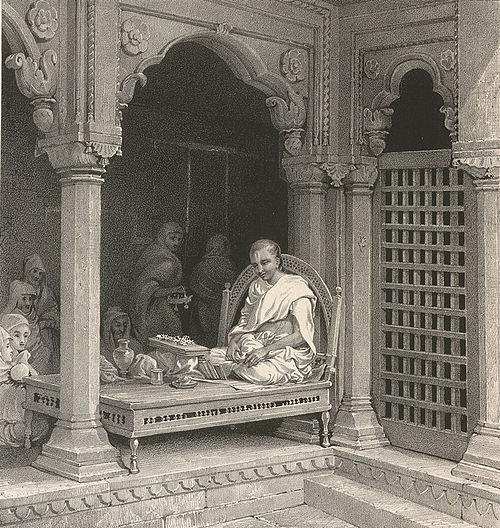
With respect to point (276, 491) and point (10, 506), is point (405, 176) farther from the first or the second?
point (10, 506)

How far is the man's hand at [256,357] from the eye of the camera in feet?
22.6

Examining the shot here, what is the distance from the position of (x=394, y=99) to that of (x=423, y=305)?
5.38ft

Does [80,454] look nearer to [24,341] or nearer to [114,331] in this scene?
[24,341]

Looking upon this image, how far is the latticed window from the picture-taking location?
268 inches

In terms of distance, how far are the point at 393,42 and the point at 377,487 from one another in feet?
11.1

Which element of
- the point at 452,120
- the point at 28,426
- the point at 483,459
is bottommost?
the point at 483,459

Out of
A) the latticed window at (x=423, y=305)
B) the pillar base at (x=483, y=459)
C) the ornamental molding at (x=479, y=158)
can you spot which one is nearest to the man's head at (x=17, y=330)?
the latticed window at (x=423, y=305)

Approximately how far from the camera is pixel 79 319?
6.11m

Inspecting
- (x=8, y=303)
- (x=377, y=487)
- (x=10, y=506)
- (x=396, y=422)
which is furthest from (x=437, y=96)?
(x=10, y=506)

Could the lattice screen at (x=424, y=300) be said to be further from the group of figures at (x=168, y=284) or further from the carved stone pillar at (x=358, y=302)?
the group of figures at (x=168, y=284)

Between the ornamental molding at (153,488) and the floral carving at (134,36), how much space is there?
292cm

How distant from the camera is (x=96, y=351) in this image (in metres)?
6.16

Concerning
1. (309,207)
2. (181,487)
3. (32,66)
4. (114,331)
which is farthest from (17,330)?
(309,207)

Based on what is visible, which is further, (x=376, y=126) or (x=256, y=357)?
(x=376, y=126)
